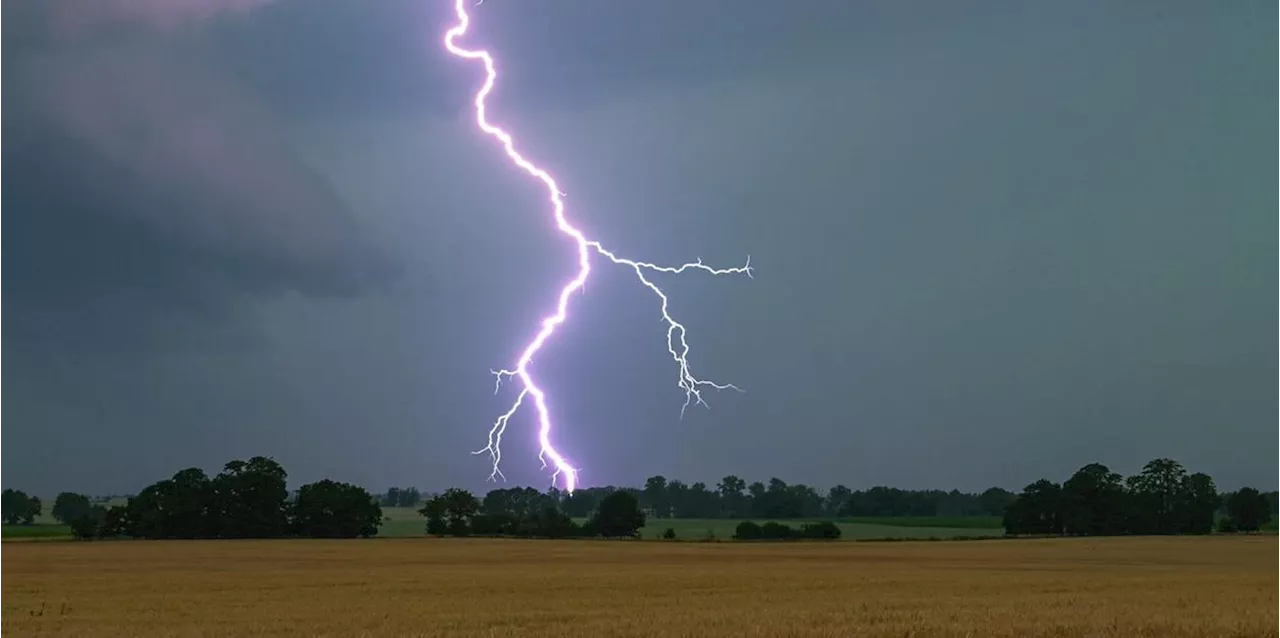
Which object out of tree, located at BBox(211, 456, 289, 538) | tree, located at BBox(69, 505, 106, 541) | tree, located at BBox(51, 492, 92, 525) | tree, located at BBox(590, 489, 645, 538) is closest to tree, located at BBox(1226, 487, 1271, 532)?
tree, located at BBox(590, 489, 645, 538)

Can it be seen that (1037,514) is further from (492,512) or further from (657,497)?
(657,497)

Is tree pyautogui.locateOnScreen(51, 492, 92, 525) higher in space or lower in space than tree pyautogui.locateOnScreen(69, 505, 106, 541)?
higher

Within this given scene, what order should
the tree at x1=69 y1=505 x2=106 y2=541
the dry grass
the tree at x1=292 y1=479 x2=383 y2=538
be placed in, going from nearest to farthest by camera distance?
the dry grass
the tree at x1=69 y1=505 x2=106 y2=541
the tree at x1=292 y1=479 x2=383 y2=538

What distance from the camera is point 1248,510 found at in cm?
9619

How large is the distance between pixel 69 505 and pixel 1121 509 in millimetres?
133854

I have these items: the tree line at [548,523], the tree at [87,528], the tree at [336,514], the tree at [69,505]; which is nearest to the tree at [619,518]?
the tree line at [548,523]

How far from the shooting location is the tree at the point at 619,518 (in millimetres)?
92750

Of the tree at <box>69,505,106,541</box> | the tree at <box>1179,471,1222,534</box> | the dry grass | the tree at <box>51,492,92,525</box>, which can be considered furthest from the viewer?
the tree at <box>51,492,92,525</box>

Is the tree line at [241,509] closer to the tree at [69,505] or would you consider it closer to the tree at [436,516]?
the tree at [436,516]

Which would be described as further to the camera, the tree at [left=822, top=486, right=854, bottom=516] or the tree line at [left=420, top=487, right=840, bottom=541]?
the tree at [left=822, top=486, right=854, bottom=516]

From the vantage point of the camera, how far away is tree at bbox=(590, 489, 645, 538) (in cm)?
9275

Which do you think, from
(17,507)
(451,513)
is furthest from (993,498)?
(17,507)

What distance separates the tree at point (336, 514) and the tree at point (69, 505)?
7918 centimetres

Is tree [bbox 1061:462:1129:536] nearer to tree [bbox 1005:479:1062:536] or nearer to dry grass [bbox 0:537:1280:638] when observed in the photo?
tree [bbox 1005:479:1062:536]
